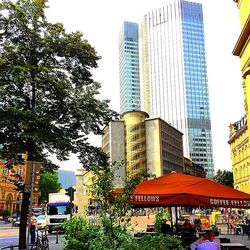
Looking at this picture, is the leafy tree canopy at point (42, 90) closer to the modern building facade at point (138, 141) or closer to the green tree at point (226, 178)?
the green tree at point (226, 178)

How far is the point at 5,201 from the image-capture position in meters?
89.5

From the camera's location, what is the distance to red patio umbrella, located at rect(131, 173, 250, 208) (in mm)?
10180

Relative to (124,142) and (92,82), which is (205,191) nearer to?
(92,82)

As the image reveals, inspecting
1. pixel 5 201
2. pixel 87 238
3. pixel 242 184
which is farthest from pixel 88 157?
pixel 5 201

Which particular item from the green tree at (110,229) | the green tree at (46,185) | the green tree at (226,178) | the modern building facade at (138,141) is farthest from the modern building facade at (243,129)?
the green tree at (46,185)

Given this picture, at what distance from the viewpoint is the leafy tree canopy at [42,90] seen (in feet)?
53.3

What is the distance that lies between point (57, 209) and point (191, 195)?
30.4m

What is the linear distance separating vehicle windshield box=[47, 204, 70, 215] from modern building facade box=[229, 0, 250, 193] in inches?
763

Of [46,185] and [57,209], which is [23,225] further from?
[46,185]

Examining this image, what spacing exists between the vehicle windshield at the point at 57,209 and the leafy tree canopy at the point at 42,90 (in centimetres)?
2117

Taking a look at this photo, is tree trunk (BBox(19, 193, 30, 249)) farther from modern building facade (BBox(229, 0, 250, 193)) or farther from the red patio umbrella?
modern building facade (BBox(229, 0, 250, 193))

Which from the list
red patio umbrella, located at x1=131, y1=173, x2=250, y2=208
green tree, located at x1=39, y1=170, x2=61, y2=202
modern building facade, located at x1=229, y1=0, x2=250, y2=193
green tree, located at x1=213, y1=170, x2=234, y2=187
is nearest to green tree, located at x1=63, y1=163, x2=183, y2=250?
red patio umbrella, located at x1=131, y1=173, x2=250, y2=208

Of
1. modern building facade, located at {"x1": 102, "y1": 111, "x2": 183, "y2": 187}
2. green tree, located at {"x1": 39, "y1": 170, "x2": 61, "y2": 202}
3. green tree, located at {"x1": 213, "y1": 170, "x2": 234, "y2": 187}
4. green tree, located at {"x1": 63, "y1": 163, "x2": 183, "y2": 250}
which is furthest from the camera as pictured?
modern building facade, located at {"x1": 102, "y1": 111, "x2": 183, "y2": 187}

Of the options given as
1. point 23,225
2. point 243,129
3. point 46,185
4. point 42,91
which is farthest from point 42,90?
point 46,185
